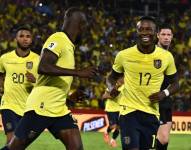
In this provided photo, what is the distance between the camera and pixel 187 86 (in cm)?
2453

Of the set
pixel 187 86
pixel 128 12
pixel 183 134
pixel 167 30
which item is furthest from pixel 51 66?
pixel 128 12

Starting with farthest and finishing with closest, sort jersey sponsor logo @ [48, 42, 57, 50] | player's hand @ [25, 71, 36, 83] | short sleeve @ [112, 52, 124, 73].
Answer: player's hand @ [25, 71, 36, 83] < short sleeve @ [112, 52, 124, 73] < jersey sponsor logo @ [48, 42, 57, 50]

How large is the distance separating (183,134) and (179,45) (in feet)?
21.8

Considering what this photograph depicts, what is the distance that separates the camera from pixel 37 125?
771 cm

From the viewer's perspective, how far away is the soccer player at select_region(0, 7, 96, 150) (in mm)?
7633

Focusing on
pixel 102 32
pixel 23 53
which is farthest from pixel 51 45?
pixel 102 32

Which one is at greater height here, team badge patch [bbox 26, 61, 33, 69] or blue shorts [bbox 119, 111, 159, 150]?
team badge patch [bbox 26, 61, 33, 69]

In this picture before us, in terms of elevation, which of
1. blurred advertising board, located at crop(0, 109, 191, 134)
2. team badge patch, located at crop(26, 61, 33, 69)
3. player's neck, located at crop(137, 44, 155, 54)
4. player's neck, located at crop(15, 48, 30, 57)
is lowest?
blurred advertising board, located at crop(0, 109, 191, 134)

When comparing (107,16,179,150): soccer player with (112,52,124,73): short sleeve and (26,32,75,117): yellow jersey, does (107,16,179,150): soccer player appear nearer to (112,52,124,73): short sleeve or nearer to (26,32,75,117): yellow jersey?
(112,52,124,73): short sleeve

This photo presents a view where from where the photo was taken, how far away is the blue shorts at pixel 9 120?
10.1m

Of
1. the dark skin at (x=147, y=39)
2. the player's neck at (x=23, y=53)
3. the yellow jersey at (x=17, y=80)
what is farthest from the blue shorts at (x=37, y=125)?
the player's neck at (x=23, y=53)

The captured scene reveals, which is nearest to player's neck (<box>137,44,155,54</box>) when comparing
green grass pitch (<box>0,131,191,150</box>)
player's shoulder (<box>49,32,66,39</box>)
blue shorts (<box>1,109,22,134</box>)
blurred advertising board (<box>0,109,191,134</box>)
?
player's shoulder (<box>49,32,66,39</box>)

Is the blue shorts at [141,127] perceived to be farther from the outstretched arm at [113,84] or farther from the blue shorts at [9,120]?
the blue shorts at [9,120]

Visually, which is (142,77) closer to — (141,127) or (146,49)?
(146,49)
